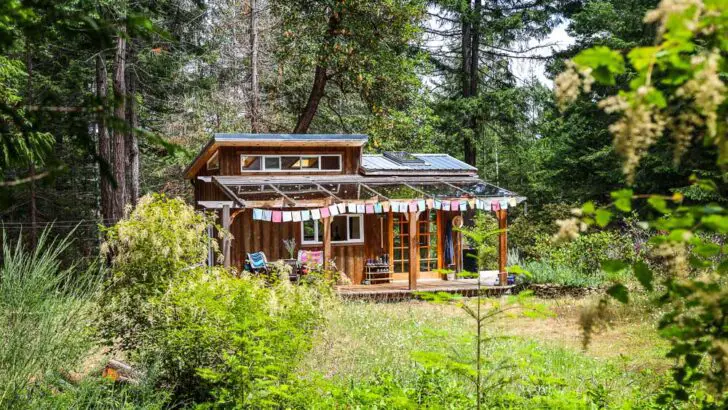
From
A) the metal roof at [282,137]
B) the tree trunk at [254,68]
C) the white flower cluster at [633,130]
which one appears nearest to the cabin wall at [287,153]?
the metal roof at [282,137]

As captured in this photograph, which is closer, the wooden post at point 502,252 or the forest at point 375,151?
the forest at point 375,151

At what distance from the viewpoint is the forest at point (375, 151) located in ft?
5.17

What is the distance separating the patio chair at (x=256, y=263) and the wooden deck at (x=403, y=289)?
5.92 feet

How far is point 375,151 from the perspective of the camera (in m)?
24.2

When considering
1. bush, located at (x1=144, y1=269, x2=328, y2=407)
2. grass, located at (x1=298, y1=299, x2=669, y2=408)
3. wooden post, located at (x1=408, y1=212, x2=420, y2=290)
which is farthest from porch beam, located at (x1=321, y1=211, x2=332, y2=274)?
bush, located at (x1=144, y1=269, x2=328, y2=407)

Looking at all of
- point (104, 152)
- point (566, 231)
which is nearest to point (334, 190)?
point (104, 152)

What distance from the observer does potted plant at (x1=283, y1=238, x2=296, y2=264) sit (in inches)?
611

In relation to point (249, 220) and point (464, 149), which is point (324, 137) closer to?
point (249, 220)

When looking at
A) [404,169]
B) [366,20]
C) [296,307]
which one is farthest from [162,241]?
[366,20]

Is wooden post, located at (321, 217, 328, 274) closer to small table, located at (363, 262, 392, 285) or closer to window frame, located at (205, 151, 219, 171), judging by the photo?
small table, located at (363, 262, 392, 285)

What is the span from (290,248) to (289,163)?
241cm

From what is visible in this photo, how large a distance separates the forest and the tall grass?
0.02 metres

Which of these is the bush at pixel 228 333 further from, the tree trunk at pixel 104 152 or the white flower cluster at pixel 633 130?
the tree trunk at pixel 104 152

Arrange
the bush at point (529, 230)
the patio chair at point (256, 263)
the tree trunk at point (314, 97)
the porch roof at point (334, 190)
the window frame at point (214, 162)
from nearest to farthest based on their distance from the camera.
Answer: the patio chair at point (256, 263), the porch roof at point (334, 190), the window frame at point (214, 162), the tree trunk at point (314, 97), the bush at point (529, 230)
